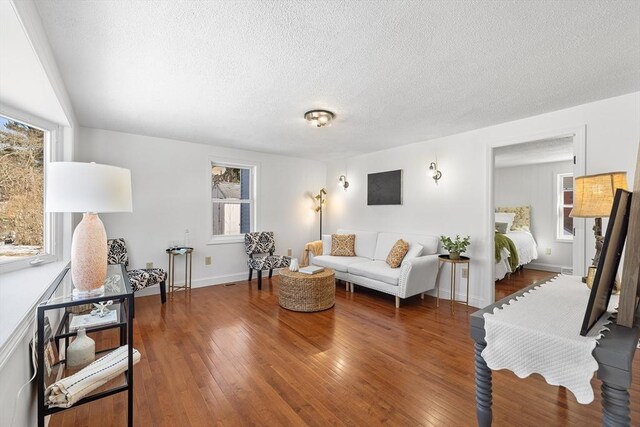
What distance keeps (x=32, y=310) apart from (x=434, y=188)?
4.23 metres

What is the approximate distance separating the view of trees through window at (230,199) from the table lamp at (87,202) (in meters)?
3.16

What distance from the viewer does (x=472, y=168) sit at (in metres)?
3.72

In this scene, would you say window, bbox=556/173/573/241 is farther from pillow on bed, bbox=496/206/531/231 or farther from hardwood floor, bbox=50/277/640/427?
hardwood floor, bbox=50/277/640/427

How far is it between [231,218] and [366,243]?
7.87 feet

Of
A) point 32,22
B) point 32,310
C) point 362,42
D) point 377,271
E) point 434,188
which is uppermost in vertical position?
point 362,42

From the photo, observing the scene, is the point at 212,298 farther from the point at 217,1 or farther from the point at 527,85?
the point at 527,85

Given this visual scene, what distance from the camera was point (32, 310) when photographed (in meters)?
1.36

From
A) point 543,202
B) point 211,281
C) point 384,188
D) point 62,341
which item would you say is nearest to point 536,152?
point 543,202

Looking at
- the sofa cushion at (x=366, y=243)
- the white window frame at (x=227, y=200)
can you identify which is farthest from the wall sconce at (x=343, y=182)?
the white window frame at (x=227, y=200)

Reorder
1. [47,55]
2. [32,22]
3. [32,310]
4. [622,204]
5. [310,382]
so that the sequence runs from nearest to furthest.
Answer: [622,204] < [32,310] < [32,22] < [47,55] < [310,382]

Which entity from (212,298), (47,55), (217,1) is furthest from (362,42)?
(212,298)

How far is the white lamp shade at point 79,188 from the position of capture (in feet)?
4.82

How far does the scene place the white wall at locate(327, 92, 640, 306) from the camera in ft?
8.70

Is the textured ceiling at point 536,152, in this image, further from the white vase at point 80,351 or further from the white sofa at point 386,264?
the white vase at point 80,351
